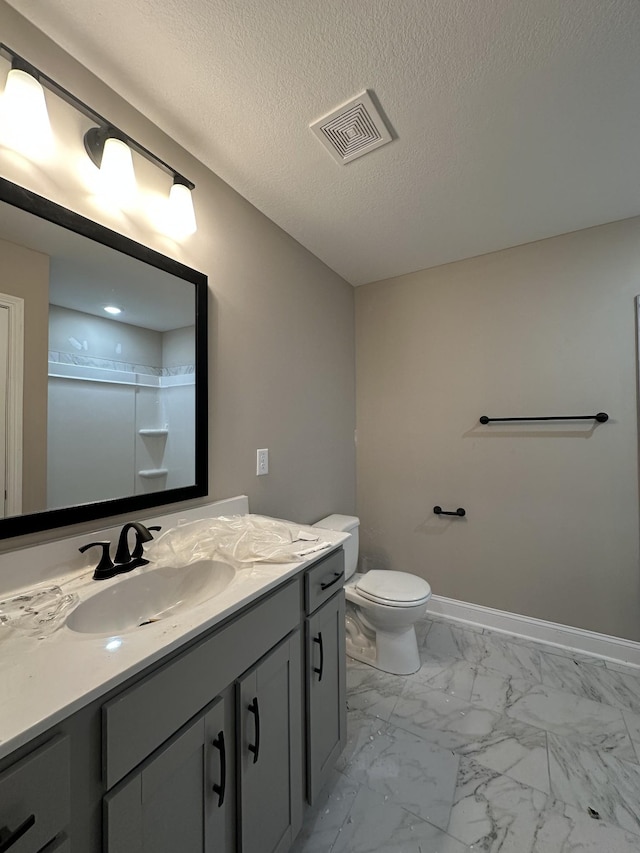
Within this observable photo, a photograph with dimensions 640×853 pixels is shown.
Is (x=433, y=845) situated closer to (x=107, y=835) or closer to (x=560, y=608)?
(x=107, y=835)

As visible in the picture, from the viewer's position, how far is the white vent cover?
118 cm

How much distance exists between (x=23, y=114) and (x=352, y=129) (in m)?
1.01

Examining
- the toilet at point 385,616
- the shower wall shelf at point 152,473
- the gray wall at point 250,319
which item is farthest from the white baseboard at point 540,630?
the shower wall shelf at point 152,473

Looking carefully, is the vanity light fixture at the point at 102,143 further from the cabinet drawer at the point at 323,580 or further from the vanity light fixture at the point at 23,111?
the cabinet drawer at the point at 323,580

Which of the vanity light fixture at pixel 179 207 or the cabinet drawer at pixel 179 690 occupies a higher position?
the vanity light fixture at pixel 179 207

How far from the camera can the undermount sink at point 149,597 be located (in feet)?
2.84

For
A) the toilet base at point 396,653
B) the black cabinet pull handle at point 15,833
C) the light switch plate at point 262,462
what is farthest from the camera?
the toilet base at point 396,653

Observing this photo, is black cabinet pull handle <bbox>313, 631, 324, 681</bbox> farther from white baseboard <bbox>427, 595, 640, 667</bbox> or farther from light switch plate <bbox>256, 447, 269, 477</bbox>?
white baseboard <bbox>427, 595, 640, 667</bbox>

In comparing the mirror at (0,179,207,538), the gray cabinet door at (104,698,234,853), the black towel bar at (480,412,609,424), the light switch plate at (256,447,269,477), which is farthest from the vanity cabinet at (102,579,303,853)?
the black towel bar at (480,412,609,424)

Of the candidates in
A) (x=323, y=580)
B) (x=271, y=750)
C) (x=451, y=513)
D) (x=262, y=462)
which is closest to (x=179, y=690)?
(x=271, y=750)

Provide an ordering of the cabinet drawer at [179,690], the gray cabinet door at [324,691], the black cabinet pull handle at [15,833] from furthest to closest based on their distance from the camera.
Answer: the gray cabinet door at [324,691] → the cabinet drawer at [179,690] → the black cabinet pull handle at [15,833]

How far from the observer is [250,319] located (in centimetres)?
163

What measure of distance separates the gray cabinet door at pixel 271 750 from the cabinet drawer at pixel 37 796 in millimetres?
367

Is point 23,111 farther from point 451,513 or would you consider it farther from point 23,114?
point 451,513
